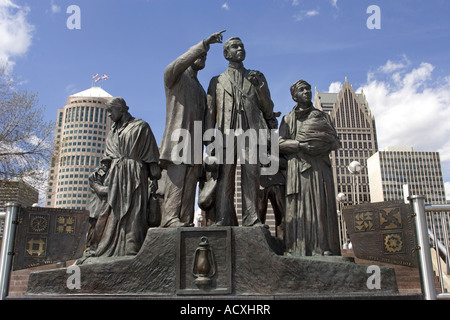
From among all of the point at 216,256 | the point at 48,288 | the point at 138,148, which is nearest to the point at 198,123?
the point at 138,148

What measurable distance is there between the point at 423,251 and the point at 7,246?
6.51 m

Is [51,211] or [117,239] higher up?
[51,211]

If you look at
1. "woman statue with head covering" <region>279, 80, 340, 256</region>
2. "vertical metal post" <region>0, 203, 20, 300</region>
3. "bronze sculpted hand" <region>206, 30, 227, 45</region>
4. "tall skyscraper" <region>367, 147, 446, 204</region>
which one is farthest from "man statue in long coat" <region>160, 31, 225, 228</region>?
"tall skyscraper" <region>367, 147, 446, 204</region>

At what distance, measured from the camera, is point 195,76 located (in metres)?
7.26

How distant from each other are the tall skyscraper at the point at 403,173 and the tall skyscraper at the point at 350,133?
4289mm

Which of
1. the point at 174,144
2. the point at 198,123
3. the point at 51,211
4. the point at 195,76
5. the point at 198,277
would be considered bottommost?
the point at 198,277

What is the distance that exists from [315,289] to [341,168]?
112m

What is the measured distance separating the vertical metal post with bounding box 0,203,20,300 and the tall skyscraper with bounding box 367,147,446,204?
99635 millimetres

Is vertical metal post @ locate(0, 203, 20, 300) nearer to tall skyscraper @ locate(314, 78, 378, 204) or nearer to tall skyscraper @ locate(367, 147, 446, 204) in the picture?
tall skyscraper @ locate(367, 147, 446, 204)

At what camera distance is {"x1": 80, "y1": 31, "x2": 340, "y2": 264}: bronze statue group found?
6352mm

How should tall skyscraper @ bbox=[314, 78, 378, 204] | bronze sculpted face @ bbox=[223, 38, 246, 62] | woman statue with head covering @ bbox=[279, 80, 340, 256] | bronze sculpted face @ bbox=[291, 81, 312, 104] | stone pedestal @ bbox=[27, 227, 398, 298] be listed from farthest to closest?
tall skyscraper @ bbox=[314, 78, 378, 204] < bronze sculpted face @ bbox=[223, 38, 246, 62] < bronze sculpted face @ bbox=[291, 81, 312, 104] < woman statue with head covering @ bbox=[279, 80, 340, 256] < stone pedestal @ bbox=[27, 227, 398, 298]
